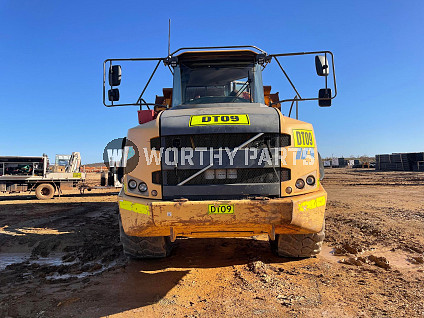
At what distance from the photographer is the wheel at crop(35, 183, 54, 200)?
16.5 m

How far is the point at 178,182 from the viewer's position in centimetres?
358

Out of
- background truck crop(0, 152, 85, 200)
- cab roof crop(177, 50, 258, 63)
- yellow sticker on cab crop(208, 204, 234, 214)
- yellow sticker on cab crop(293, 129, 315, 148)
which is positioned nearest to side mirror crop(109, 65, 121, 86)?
cab roof crop(177, 50, 258, 63)

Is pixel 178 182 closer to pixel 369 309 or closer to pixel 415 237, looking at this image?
pixel 369 309

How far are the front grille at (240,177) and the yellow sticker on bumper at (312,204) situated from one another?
339mm

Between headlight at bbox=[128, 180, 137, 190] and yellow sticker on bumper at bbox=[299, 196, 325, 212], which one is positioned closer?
yellow sticker on bumper at bbox=[299, 196, 325, 212]

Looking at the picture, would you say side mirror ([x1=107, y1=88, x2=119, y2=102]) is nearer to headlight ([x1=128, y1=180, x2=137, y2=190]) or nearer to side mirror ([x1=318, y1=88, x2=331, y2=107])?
headlight ([x1=128, y1=180, x2=137, y2=190])

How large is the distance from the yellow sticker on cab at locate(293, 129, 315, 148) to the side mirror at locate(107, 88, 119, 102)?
2.85 metres

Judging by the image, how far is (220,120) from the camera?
361 centimetres

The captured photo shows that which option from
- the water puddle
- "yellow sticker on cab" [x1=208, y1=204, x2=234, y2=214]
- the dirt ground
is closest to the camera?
the dirt ground

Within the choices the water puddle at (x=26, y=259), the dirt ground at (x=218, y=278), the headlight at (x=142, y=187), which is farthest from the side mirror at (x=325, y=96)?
the water puddle at (x=26, y=259)

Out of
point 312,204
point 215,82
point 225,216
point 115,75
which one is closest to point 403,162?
point 215,82

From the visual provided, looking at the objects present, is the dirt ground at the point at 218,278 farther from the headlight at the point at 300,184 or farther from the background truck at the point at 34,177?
the background truck at the point at 34,177

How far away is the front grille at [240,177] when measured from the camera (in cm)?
358

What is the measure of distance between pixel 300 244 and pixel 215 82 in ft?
8.99
